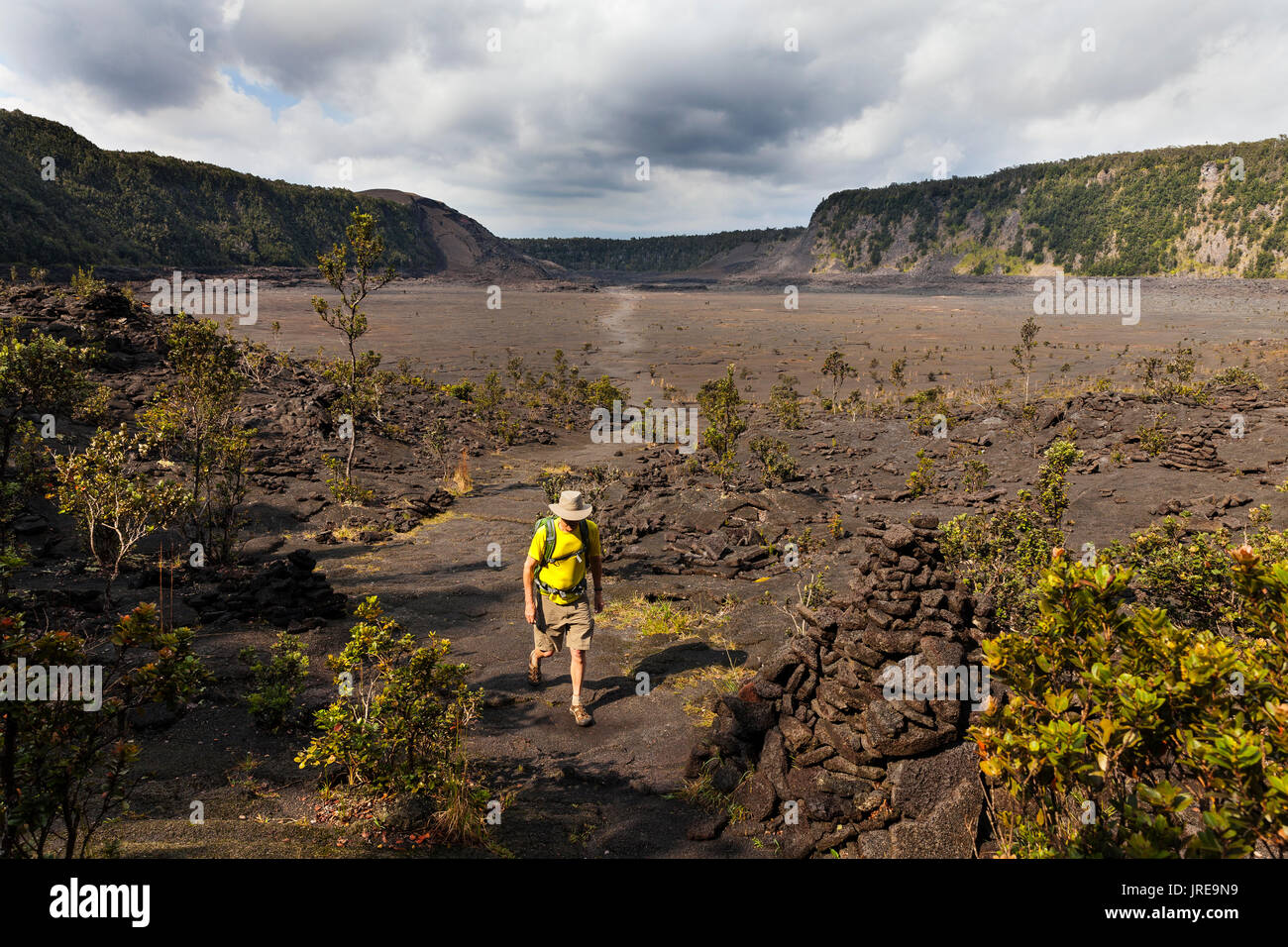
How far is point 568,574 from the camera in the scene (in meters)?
7.08

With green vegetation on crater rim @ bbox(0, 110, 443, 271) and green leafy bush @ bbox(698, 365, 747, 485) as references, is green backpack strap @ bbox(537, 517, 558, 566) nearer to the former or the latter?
green leafy bush @ bbox(698, 365, 747, 485)

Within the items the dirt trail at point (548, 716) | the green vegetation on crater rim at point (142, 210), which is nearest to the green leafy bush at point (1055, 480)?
the dirt trail at point (548, 716)

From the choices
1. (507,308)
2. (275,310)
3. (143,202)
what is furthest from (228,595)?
(143,202)

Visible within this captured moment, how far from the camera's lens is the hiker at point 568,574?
704 cm

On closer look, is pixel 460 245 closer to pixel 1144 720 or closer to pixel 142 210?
pixel 142 210

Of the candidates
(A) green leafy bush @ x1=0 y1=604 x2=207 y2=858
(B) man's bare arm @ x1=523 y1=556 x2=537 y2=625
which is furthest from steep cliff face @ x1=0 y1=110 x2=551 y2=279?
(A) green leafy bush @ x1=0 y1=604 x2=207 y2=858

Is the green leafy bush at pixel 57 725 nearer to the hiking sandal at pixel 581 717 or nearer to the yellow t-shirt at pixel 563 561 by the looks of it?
the yellow t-shirt at pixel 563 561

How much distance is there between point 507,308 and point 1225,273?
118 meters

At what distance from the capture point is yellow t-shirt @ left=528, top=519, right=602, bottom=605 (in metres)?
7.04

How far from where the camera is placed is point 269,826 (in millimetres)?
4656

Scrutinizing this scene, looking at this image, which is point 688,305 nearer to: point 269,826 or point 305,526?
point 305,526

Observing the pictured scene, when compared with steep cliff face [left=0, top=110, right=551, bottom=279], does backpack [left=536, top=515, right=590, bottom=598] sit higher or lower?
lower

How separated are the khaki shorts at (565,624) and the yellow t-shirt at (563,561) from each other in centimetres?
12

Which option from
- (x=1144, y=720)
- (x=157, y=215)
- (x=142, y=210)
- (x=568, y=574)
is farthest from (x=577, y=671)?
(x=157, y=215)
